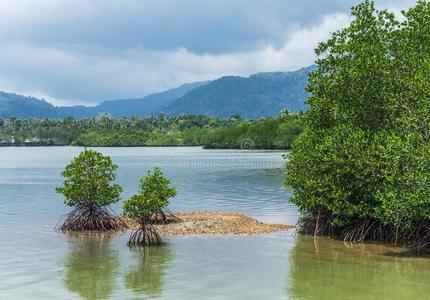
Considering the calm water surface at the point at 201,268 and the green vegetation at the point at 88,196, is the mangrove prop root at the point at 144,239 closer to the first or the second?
the calm water surface at the point at 201,268

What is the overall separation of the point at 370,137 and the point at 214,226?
11830 mm

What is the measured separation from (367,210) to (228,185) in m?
47.7

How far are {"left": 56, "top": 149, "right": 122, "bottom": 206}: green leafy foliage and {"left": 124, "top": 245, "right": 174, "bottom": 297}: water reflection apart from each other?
7.97m

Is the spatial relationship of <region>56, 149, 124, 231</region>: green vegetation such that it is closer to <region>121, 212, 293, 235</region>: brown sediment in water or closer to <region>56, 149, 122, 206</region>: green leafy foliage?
<region>56, 149, 122, 206</region>: green leafy foliage

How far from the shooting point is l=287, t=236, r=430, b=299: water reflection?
75.3ft

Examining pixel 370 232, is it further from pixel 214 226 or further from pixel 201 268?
pixel 201 268

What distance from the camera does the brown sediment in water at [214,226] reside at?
37969 millimetres

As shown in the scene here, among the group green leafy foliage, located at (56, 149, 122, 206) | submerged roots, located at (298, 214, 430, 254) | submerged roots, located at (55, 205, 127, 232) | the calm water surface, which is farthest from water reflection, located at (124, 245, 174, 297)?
submerged roots, located at (298, 214, 430, 254)

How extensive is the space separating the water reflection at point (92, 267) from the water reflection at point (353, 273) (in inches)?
295

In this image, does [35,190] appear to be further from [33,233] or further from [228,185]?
[33,233]

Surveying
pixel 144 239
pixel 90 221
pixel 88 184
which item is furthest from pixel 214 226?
pixel 88 184

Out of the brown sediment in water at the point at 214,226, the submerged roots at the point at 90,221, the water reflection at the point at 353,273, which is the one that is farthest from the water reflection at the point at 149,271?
the submerged roots at the point at 90,221

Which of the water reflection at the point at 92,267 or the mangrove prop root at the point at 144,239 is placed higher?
the mangrove prop root at the point at 144,239

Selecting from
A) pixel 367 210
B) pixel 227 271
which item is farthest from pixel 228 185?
pixel 227 271
